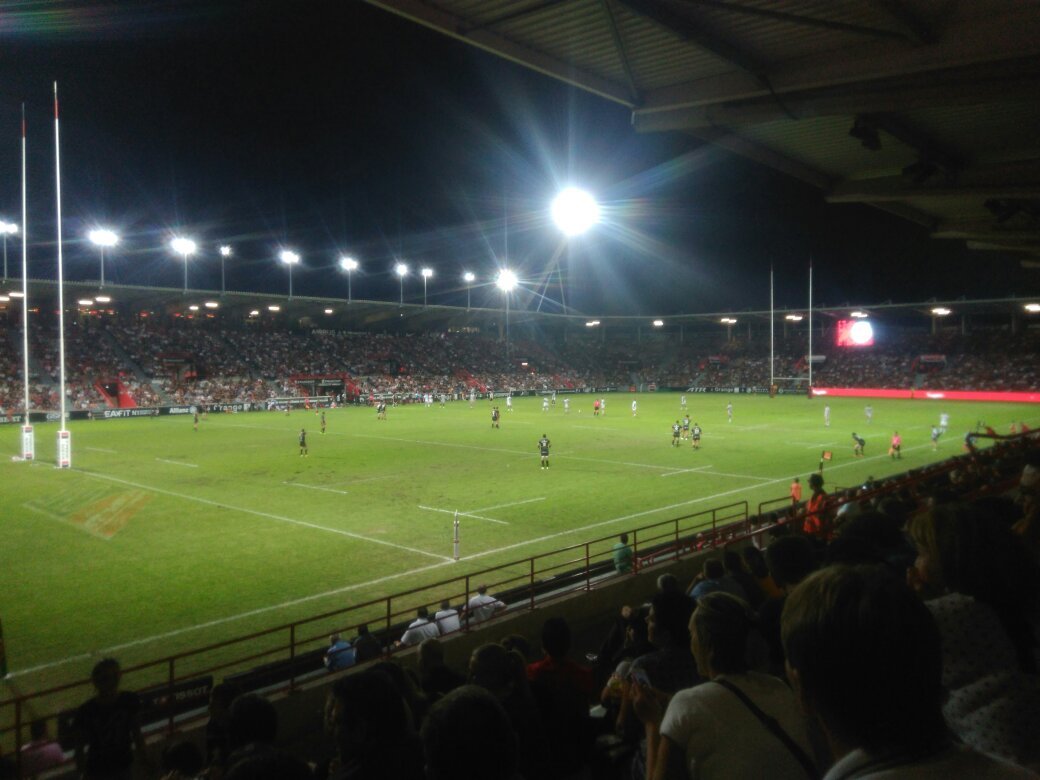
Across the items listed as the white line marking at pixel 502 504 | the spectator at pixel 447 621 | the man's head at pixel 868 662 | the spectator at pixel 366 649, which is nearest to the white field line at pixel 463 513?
the white line marking at pixel 502 504

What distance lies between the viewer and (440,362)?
301 ft

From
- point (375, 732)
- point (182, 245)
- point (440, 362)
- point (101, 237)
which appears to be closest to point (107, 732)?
point (375, 732)

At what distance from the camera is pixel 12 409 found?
55.8 meters

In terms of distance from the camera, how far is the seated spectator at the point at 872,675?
1.53 meters

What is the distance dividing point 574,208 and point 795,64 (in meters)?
Result: 28.9

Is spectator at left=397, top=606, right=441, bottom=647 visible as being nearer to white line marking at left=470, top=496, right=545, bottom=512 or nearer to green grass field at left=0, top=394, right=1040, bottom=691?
green grass field at left=0, top=394, right=1040, bottom=691

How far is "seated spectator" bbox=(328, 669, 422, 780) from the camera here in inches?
115

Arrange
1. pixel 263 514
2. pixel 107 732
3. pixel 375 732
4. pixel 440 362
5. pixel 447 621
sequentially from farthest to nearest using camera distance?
1. pixel 440 362
2. pixel 263 514
3. pixel 447 621
4. pixel 107 732
5. pixel 375 732

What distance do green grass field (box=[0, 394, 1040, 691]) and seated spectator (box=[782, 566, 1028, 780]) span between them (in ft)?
41.3

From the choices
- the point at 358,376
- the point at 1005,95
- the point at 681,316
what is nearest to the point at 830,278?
the point at 681,316

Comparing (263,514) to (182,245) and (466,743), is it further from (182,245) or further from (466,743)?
(182,245)

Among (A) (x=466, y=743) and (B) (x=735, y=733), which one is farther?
(B) (x=735, y=733)

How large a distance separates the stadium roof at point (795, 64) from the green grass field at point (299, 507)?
1059 cm

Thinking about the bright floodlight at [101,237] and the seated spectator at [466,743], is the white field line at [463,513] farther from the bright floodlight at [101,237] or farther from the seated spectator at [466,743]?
the bright floodlight at [101,237]
